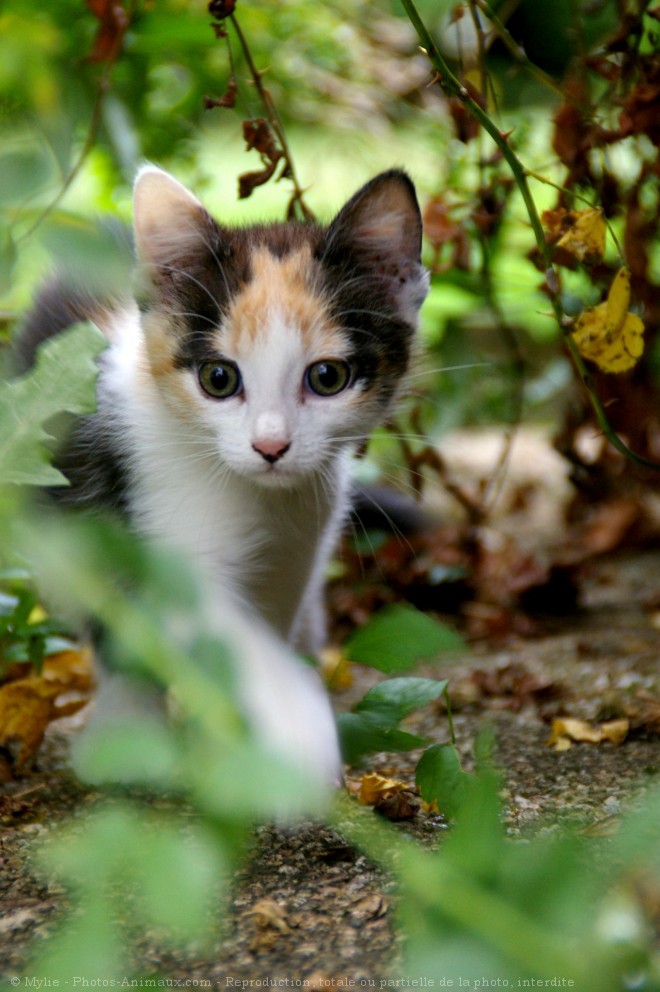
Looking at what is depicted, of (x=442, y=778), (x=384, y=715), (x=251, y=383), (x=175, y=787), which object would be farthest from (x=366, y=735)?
(x=251, y=383)

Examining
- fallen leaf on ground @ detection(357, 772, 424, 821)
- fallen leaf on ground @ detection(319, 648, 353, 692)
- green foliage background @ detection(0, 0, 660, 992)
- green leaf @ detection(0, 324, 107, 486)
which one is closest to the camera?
green foliage background @ detection(0, 0, 660, 992)

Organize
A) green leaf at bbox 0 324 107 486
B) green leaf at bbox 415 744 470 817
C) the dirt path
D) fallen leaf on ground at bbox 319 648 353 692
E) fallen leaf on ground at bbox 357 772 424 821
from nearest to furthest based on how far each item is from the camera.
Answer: green leaf at bbox 0 324 107 486
the dirt path
green leaf at bbox 415 744 470 817
fallen leaf on ground at bbox 357 772 424 821
fallen leaf on ground at bbox 319 648 353 692

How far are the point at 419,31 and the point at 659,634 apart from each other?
1.29m

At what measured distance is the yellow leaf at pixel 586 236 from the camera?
61.9 inches

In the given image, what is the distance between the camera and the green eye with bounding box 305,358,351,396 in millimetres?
1633

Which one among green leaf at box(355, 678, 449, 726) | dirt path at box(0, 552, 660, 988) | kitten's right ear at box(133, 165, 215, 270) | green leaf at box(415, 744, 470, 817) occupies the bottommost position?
dirt path at box(0, 552, 660, 988)

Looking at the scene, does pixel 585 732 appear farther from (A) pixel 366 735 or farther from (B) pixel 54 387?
(B) pixel 54 387

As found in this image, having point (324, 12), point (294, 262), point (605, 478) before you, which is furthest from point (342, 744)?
point (324, 12)

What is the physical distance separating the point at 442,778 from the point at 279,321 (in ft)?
2.36

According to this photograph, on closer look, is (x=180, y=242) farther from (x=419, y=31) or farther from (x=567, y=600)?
(x=567, y=600)

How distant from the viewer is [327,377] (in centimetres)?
165

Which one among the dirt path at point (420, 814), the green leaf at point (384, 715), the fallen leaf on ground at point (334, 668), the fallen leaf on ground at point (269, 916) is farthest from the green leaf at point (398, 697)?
the fallen leaf on ground at point (334, 668)

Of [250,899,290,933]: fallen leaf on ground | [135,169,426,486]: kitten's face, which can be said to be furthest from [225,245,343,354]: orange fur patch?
[250,899,290,933]: fallen leaf on ground

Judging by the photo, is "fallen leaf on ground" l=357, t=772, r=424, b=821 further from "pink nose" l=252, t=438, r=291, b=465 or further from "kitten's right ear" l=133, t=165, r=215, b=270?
"kitten's right ear" l=133, t=165, r=215, b=270
